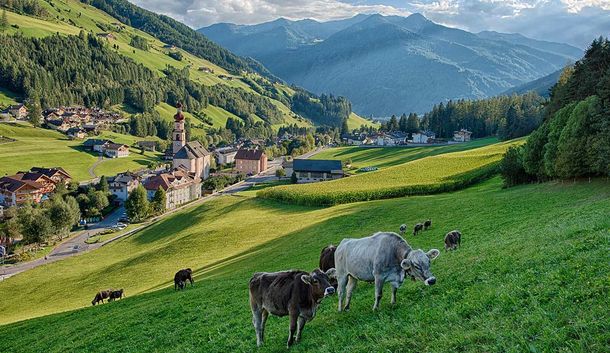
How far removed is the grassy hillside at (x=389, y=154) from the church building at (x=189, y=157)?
165 feet

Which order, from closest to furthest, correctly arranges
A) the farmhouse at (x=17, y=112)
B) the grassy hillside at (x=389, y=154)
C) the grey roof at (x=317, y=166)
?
the grey roof at (x=317, y=166), the grassy hillside at (x=389, y=154), the farmhouse at (x=17, y=112)

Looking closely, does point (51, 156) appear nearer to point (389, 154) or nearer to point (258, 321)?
point (389, 154)

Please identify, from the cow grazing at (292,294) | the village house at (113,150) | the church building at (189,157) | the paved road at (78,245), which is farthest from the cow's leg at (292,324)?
the village house at (113,150)

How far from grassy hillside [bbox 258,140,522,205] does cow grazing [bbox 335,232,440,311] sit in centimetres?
5872

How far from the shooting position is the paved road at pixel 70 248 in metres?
73.8

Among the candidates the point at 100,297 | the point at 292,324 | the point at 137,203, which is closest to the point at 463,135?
the point at 137,203

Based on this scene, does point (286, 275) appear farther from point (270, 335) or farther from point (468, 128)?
point (468, 128)

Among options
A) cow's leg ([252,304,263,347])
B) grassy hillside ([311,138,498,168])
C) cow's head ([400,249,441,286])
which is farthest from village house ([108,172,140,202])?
cow's head ([400,249,441,286])

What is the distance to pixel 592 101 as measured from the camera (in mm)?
43844

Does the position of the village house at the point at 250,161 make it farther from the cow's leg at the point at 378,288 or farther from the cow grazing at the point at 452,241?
the cow's leg at the point at 378,288

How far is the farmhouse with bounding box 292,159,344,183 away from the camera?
13200cm

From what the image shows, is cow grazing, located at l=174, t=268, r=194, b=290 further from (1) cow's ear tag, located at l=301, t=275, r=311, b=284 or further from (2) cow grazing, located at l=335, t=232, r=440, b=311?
(1) cow's ear tag, located at l=301, t=275, r=311, b=284

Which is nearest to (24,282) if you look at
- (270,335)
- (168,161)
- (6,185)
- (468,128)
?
(270,335)

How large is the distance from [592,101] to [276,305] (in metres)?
43.9
